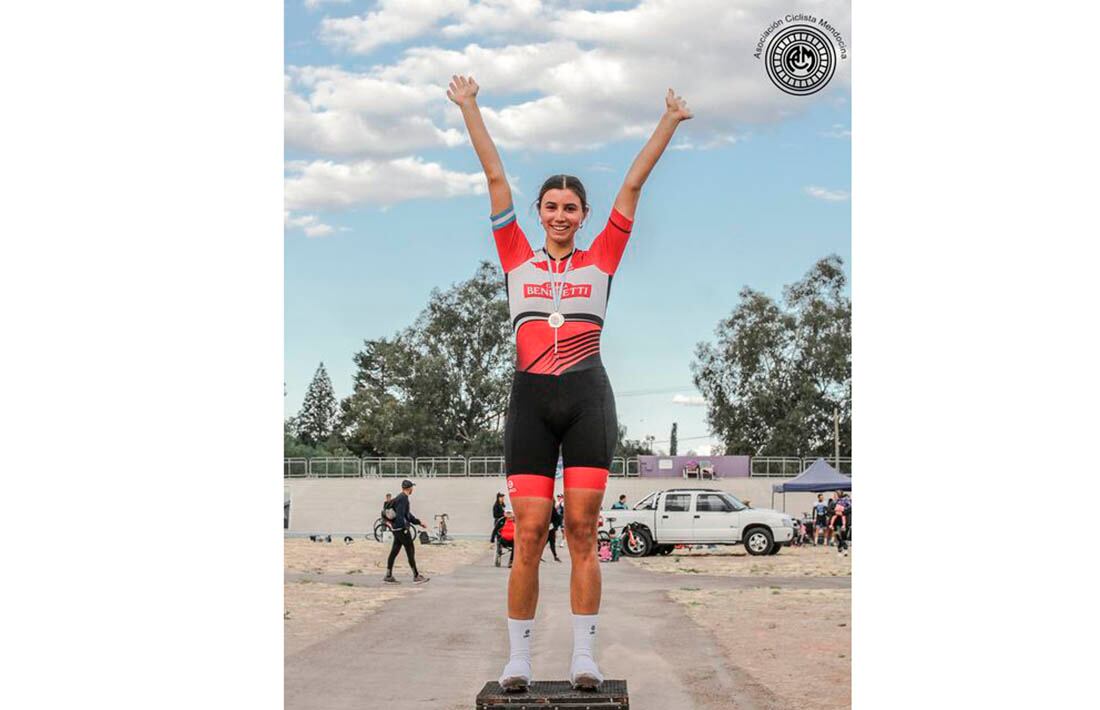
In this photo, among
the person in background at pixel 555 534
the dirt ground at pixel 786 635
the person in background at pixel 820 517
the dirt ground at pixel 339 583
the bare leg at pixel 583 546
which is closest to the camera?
the bare leg at pixel 583 546

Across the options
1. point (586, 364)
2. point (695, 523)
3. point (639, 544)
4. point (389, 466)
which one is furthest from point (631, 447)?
point (695, 523)

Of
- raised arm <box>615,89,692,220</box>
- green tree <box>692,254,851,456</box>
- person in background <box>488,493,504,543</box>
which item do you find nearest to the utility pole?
Answer: green tree <box>692,254,851,456</box>

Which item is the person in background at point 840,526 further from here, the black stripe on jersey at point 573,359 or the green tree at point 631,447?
the black stripe on jersey at point 573,359

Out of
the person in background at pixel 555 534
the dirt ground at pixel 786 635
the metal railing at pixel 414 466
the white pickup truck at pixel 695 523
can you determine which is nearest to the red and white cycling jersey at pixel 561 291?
the person in background at pixel 555 534

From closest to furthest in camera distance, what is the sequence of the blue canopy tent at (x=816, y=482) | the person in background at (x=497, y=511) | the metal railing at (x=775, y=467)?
1. the blue canopy tent at (x=816, y=482)
2. the person in background at (x=497, y=511)
3. the metal railing at (x=775, y=467)

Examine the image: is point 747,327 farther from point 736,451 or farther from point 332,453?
point 332,453

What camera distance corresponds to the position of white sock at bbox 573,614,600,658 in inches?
201

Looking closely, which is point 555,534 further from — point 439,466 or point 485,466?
point 439,466

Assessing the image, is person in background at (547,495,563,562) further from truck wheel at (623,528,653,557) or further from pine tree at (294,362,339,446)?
truck wheel at (623,528,653,557)

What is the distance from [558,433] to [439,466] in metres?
3.70

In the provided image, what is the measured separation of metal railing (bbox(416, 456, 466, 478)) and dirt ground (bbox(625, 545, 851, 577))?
7.56ft

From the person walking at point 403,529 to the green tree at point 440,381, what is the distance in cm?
63

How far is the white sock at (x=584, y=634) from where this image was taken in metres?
5.11
